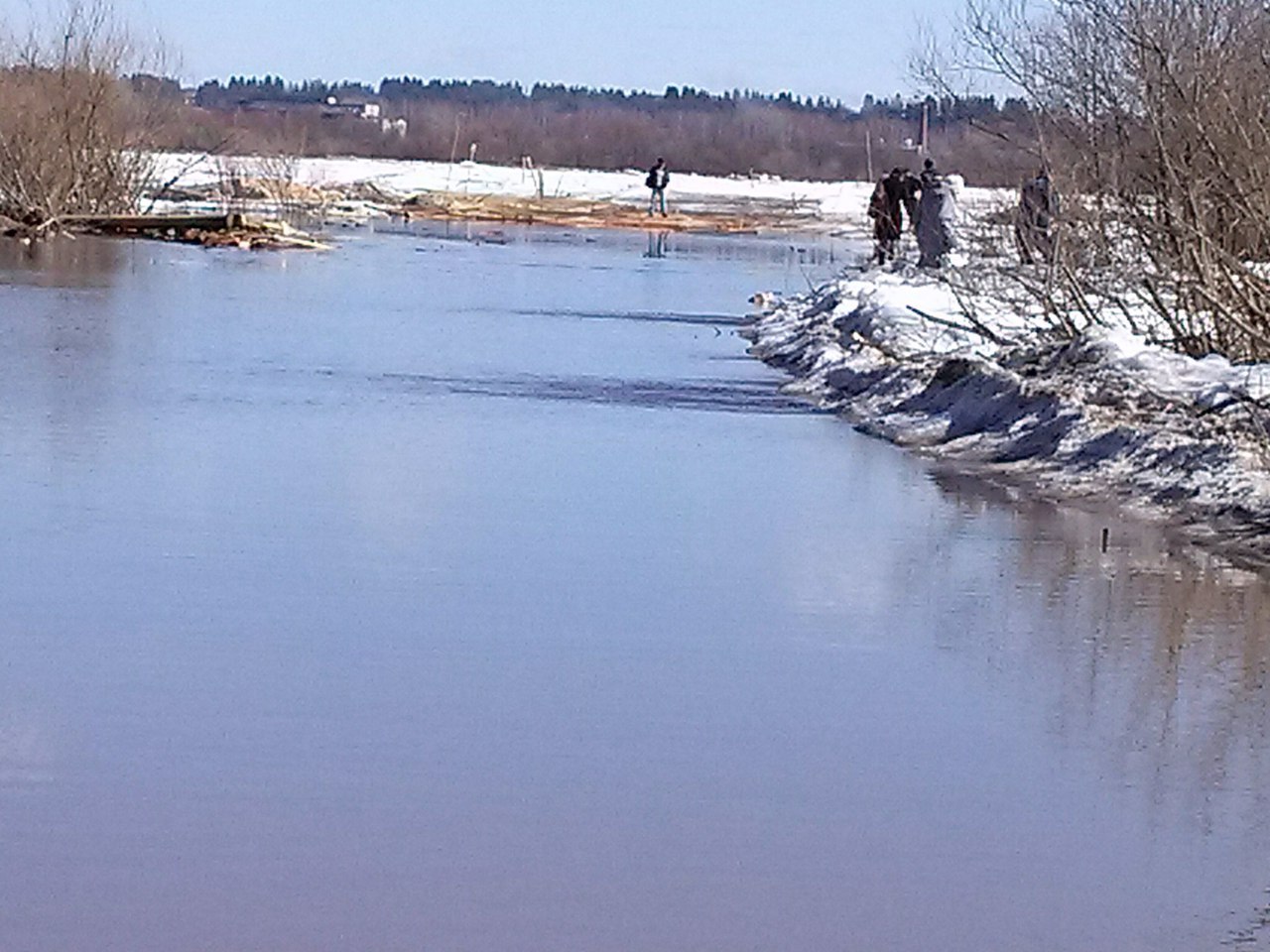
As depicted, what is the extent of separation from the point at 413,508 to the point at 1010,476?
15.1ft

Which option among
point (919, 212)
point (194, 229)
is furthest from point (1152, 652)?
point (194, 229)

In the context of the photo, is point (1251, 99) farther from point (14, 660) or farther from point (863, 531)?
point (14, 660)

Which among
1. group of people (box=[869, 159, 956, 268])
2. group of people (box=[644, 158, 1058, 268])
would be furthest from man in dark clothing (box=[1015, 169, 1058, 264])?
group of people (box=[869, 159, 956, 268])

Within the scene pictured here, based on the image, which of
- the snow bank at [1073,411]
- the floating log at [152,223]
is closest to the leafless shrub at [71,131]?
the floating log at [152,223]

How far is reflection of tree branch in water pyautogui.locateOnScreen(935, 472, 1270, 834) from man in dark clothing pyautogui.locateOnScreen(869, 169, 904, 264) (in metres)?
24.6

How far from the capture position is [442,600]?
10.2 metres

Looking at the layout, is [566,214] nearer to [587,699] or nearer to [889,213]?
[889,213]

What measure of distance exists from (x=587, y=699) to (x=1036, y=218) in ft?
41.4

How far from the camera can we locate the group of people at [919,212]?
31.6 metres

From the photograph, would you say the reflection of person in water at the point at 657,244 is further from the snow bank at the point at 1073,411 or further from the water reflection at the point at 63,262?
the snow bank at the point at 1073,411

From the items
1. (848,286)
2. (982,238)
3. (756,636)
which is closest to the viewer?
(756,636)

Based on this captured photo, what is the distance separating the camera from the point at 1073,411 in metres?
16.6

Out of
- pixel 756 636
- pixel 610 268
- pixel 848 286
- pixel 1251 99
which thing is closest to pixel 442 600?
pixel 756 636

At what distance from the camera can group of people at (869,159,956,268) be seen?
3162 cm
